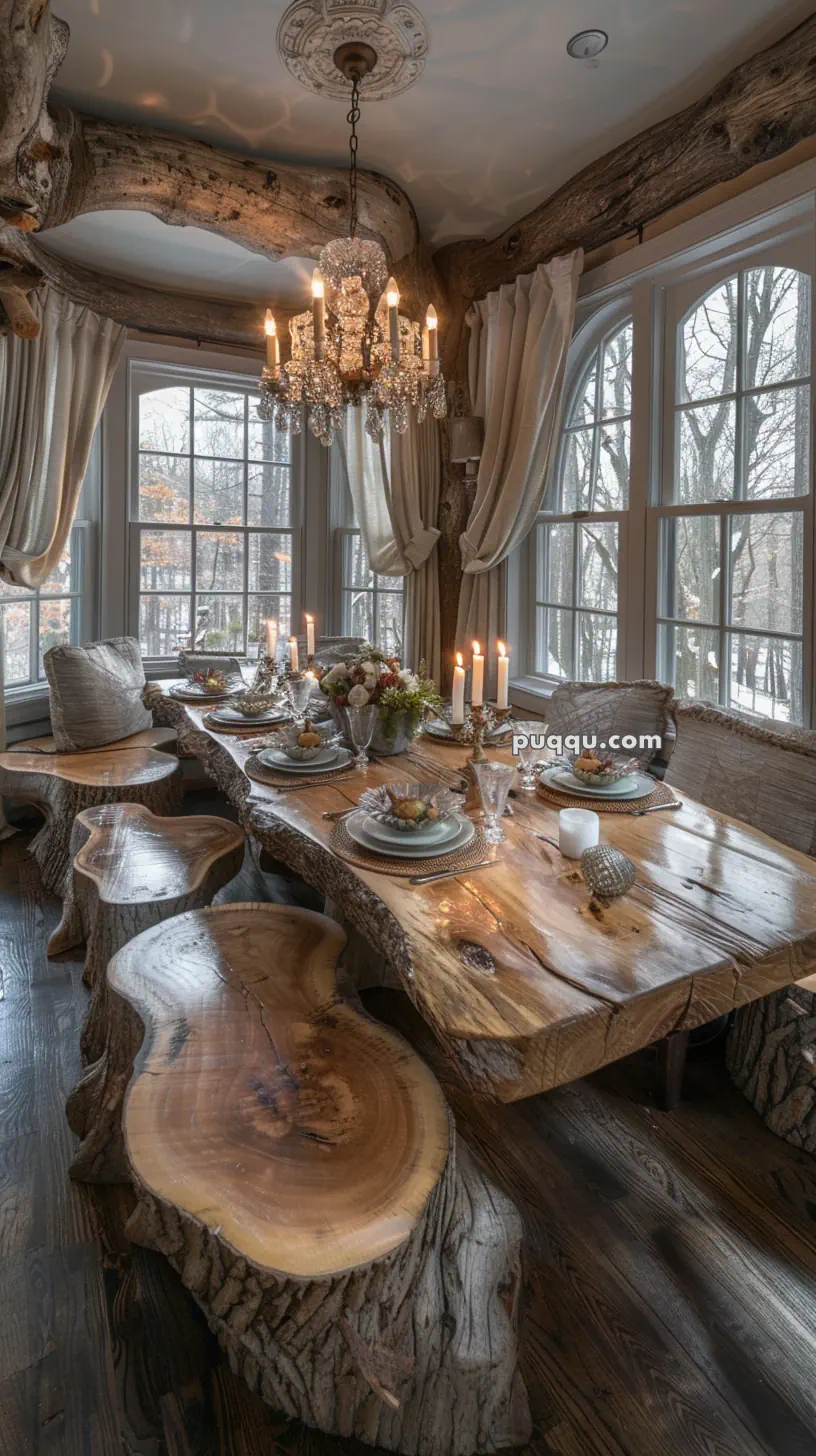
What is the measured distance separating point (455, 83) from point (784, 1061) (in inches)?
122

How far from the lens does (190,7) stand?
2273 millimetres

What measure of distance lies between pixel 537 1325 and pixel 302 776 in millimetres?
1241

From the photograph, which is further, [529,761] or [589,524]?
[589,524]

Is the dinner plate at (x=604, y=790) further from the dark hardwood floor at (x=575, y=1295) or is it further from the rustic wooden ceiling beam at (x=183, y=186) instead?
the rustic wooden ceiling beam at (x=183, y=186)

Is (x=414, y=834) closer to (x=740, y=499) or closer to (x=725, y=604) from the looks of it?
(x=725, y=604)

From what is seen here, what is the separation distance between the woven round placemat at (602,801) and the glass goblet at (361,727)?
495 millimetres

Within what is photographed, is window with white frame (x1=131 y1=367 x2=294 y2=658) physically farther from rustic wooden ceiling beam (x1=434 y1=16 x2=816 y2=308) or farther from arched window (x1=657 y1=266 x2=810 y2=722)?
arched window (x1=657 y1=266 x2=810 y2=722)

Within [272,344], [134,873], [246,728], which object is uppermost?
[272,344]

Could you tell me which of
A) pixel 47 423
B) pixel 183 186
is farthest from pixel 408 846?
pixel 47 423

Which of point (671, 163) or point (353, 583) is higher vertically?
point (671, 163)

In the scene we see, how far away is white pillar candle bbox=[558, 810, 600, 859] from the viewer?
5.00 ft

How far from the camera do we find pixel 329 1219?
982 mm

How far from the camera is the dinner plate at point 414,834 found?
1.53 metres

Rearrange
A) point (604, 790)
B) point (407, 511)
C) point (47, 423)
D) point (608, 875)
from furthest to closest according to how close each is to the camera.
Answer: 1. point (407, 511)
2. point (47, 423)
3. point (604, 790)
4. point (608, 875)
